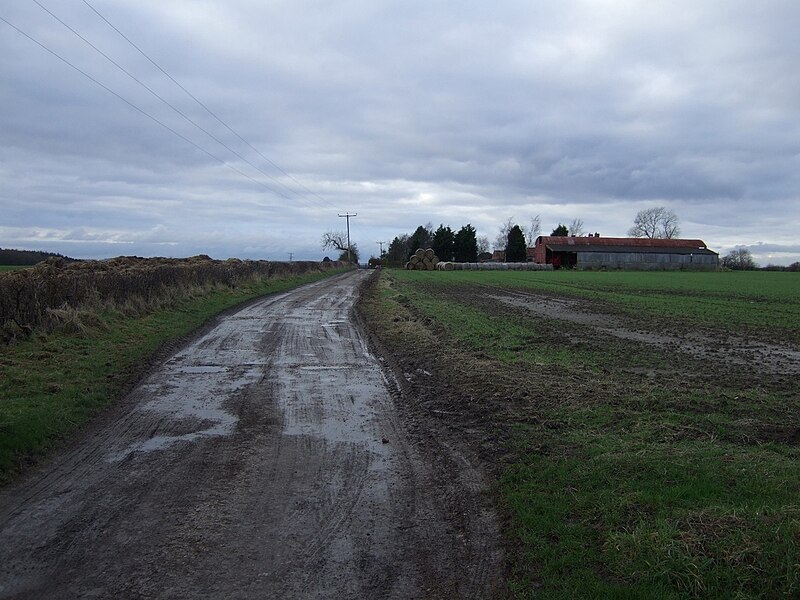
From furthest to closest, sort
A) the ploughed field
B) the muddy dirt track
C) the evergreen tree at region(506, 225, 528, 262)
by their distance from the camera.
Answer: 1. the evergreen tree at region(506, 225, 528, 262)
2. the muddy dirt track
3. the ploughed field

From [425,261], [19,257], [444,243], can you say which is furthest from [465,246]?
[19,257]

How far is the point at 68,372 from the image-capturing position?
34.4 ft

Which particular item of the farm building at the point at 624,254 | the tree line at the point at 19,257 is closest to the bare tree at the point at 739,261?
the farm building at the point at 624,254

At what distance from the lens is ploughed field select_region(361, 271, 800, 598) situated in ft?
13.0

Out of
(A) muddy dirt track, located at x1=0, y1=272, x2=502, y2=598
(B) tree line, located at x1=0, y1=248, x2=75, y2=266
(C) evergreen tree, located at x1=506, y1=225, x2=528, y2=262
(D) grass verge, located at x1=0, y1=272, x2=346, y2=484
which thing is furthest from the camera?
(C) evergreen tree, located at x1=506, y1=225, x2=528, y2=262

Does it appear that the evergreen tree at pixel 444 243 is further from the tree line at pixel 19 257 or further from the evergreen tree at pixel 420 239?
the tree line at pixel 19 257

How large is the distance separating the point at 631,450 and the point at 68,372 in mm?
9107

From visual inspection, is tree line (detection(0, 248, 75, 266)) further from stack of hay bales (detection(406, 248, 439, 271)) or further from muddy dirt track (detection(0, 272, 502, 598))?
stack of hay bales (detection(406, 248, 439, 271))

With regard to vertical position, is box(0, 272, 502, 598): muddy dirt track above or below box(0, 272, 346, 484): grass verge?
below

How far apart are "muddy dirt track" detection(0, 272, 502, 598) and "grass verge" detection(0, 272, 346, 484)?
38 cm

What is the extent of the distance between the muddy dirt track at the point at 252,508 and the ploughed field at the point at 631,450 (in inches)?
19.3

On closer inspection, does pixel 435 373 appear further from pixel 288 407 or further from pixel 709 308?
pixel 709 308

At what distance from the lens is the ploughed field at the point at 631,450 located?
3977mm

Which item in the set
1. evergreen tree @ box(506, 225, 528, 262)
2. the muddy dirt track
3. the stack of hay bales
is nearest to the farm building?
evergreen tree @ box(506, 225, 528, 262)
